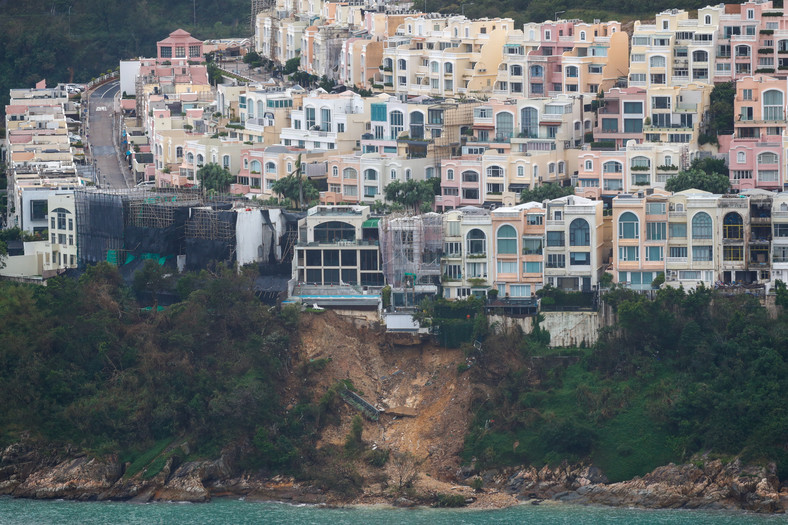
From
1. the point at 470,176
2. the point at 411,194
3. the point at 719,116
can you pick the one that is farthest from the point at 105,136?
the point at 719,116

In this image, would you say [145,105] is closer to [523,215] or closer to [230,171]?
[230,171]

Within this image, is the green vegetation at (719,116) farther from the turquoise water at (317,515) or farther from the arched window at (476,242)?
the turquoise water at (317,515)

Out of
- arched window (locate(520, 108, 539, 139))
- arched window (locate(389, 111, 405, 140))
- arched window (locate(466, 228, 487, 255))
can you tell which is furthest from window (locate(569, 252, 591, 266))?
arched window (locate(389, 111, 405, 140))

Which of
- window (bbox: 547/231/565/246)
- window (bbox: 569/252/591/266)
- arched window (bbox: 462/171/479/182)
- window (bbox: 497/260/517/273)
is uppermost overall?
arched window (bbox: 462/171/479/182)

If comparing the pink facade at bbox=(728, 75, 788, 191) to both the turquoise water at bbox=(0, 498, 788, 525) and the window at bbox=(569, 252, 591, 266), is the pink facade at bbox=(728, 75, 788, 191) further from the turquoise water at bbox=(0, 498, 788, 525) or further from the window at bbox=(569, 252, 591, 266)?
the turquoise water at bbox=(0, 498, 788, 525)

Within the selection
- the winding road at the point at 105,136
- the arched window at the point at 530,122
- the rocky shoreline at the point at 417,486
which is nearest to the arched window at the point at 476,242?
the rocky shoreline at the point at 417,486
